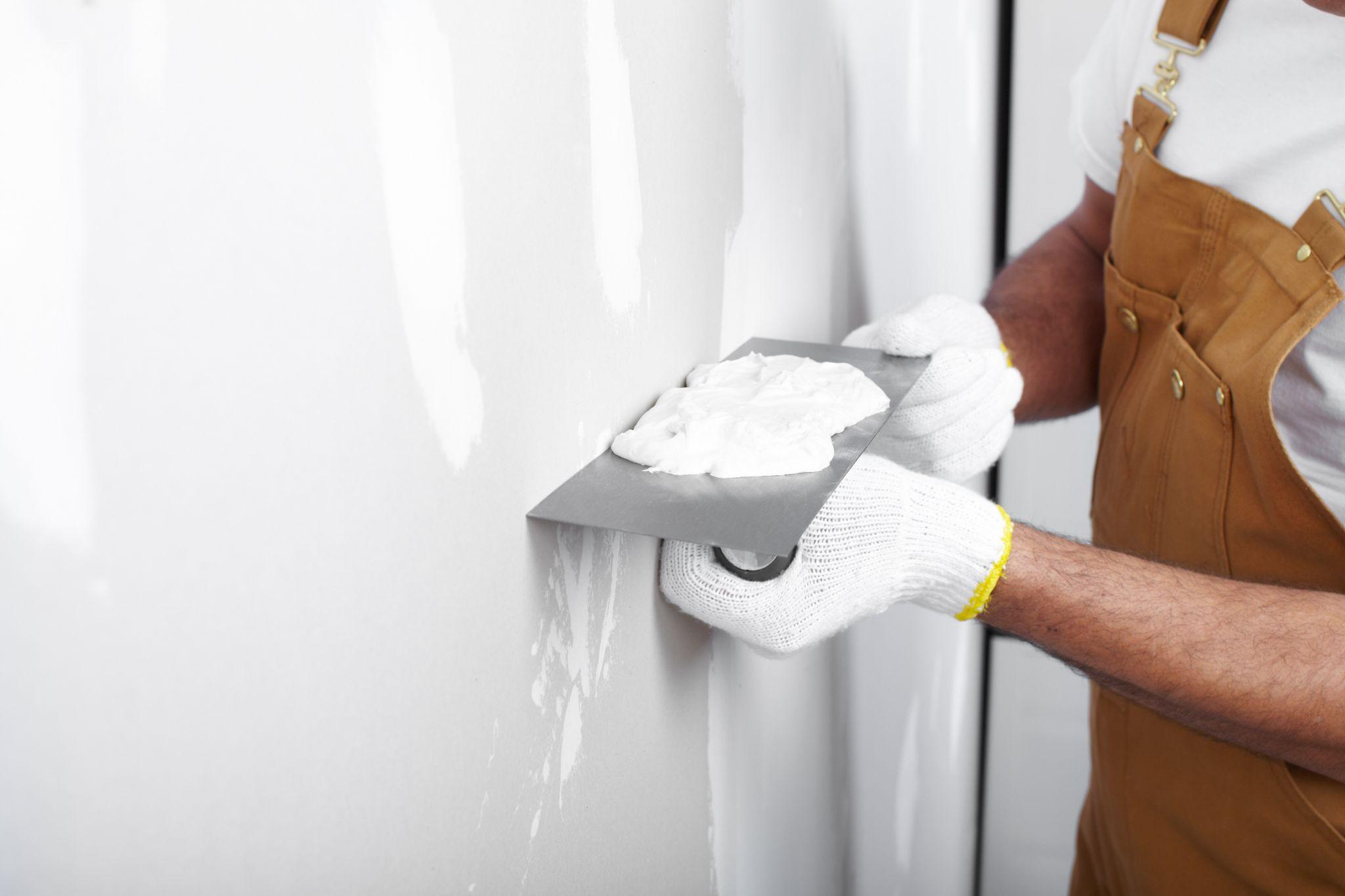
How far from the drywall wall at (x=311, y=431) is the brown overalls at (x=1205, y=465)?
0.66 metres

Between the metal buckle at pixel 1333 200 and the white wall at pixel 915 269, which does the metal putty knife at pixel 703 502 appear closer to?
the metal buckle at pixel 1333 200

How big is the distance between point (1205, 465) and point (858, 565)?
46 centimetres

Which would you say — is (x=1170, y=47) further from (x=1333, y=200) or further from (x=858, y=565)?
(x=858, y=565)

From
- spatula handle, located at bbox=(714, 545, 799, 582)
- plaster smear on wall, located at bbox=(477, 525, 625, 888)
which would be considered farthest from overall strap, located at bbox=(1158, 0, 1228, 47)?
plaster smear on wall, located at bbox=(477, 525, 625, 888)

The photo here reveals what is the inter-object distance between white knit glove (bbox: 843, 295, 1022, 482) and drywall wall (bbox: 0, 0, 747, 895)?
45 cm

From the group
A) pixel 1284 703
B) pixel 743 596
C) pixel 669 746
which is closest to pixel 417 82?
pixel 743 596

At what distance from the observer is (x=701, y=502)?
76cm

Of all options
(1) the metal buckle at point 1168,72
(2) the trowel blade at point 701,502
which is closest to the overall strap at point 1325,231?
(1) the metal buckle at point 1168,72

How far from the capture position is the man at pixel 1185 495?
95 cm

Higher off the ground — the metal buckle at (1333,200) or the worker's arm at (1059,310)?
the metal buckle at (1333,200)

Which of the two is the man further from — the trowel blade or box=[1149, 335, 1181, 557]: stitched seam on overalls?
the trowel blade

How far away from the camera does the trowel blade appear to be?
0.70 meters

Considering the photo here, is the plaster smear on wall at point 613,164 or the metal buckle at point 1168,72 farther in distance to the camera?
the metal buckle at point 1168,72

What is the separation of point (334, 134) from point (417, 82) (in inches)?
3.1
